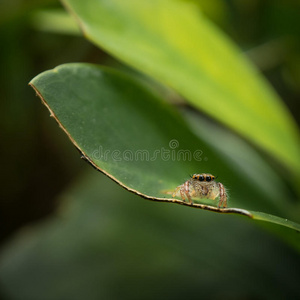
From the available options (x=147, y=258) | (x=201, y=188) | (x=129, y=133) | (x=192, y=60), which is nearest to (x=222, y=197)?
(x=201, y=188)


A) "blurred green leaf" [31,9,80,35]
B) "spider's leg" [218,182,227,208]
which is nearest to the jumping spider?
"spider's leg" [218,182,227,208]

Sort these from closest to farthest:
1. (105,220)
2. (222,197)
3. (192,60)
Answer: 1. (222,197)
2. (192,60)
3. (105,220)

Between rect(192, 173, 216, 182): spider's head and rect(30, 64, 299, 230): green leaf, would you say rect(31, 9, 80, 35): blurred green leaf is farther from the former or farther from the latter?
rect(192, 173, 216, 182): spider's head

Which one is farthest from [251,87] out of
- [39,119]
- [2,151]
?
[2,151]

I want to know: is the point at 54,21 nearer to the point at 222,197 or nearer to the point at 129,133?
the point at 129,133

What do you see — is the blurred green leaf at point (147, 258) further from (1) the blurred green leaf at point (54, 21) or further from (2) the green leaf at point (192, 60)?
(1) the blurred green leaf at point (54, 21)

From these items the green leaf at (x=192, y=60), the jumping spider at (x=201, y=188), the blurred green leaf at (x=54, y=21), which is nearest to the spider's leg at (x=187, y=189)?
the jumping spider at (x=201, y=188)
